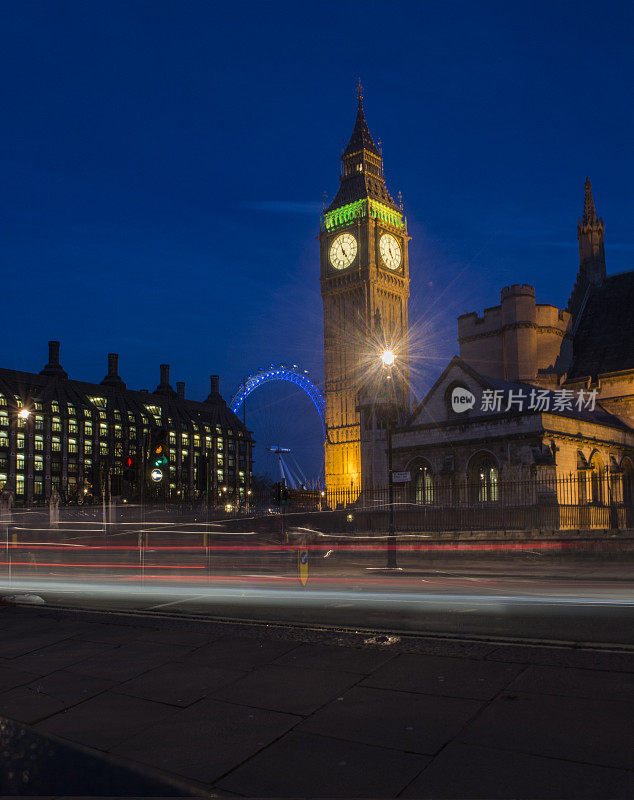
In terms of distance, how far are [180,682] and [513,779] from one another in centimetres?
400

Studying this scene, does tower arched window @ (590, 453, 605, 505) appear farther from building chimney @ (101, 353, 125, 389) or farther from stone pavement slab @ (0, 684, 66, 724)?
building chimney @ (101, 353, 125, 389)

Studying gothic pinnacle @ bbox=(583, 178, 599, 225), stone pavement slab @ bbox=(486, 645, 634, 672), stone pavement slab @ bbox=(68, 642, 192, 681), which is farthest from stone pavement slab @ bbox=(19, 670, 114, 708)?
gothic pinnacle @ bbox=(583, 178, 599, 225)

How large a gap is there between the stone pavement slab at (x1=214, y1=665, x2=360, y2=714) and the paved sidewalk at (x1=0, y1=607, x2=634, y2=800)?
22 millimetres

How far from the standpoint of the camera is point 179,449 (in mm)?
143375

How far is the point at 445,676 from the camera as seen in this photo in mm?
7078

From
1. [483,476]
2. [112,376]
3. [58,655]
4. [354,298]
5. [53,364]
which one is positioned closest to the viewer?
[58,655]

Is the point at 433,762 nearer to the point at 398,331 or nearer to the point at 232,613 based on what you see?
the point at 232,613

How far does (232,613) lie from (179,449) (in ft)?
439

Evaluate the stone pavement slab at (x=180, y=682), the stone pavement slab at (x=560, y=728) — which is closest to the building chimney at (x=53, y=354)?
the stone pavement slab at (x=180, y=682)

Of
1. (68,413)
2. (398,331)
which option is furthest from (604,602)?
(68,413)

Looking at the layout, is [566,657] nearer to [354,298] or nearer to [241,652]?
[241,652]

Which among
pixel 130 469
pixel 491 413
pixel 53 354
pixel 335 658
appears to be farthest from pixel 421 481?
pixel 53 354

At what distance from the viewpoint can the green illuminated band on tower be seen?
11231 centimetres

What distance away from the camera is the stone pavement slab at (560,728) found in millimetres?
5266
